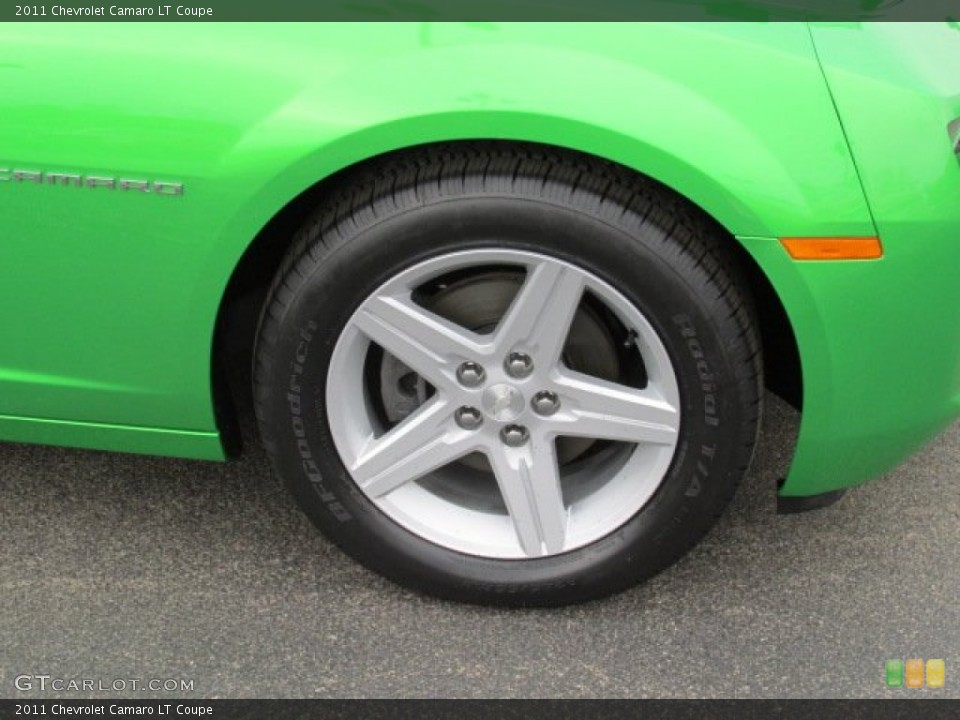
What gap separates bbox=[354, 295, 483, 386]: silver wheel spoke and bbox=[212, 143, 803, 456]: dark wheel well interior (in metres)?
0.22

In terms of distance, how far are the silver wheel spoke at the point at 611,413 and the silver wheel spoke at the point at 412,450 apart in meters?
0.20

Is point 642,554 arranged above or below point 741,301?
below

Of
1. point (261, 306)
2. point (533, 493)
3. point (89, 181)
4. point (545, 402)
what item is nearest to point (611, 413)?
point (545, 402)

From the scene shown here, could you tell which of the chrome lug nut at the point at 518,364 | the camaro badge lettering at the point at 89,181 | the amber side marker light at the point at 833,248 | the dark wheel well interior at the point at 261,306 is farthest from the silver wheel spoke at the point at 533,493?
the camaro badge lettering at the point at 89,181

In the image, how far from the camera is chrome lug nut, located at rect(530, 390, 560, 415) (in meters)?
2.43

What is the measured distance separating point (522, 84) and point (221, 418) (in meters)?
0.87

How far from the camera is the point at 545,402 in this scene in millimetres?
2430

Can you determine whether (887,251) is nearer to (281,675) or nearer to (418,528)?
(418,528)

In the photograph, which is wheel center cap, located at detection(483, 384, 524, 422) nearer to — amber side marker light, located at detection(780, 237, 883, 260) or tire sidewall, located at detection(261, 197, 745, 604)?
tire sidewall, located at detection(261, 197, 745, 604)

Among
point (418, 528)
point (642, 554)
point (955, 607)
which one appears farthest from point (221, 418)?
point (955, 607)

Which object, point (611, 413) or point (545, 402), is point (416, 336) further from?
point (611, 413)

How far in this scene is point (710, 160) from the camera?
2098 millimetres

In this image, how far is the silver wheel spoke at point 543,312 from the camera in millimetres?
2271

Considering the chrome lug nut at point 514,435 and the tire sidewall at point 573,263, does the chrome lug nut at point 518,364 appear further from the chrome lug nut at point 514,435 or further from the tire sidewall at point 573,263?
the tire sidewall at point 573,263
